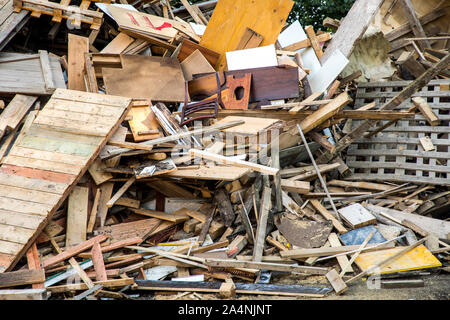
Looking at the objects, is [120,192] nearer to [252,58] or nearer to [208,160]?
[208,160]

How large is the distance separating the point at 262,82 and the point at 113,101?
2.42 metres

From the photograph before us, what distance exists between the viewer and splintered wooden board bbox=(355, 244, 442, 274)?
519 centimetres

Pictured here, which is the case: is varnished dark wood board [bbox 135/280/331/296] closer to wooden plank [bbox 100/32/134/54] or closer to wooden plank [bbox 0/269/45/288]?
wooden plank [bbox 0/269/45/288]

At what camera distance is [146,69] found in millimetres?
7309

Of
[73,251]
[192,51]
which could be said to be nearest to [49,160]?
[73,251]

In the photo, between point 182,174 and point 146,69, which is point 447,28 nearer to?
point 146,69

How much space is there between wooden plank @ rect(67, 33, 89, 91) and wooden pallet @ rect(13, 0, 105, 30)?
10.7 inches

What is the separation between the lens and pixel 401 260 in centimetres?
532

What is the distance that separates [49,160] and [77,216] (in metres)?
0.78

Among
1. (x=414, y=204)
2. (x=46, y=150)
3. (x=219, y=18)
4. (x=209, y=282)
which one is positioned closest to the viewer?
(x=209, y=282)

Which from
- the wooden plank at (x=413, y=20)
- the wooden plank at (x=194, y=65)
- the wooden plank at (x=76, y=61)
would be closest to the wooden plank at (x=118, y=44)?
the wooden plank at (x=76, y=61)

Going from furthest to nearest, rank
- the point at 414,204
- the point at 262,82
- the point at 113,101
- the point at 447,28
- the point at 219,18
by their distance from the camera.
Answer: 1. the point at 447,28
2. the point at 219,18
3. the point at 262,82
4. the point at 414,204
5. the point at 113,101

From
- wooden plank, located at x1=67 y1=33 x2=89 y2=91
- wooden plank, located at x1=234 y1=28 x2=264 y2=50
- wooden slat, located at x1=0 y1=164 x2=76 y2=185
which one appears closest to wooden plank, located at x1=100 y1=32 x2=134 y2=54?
wooden plank, located at x1=67 y1=33 x2=89 y2=91

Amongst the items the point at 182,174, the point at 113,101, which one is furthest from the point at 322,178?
the point at 113,101
